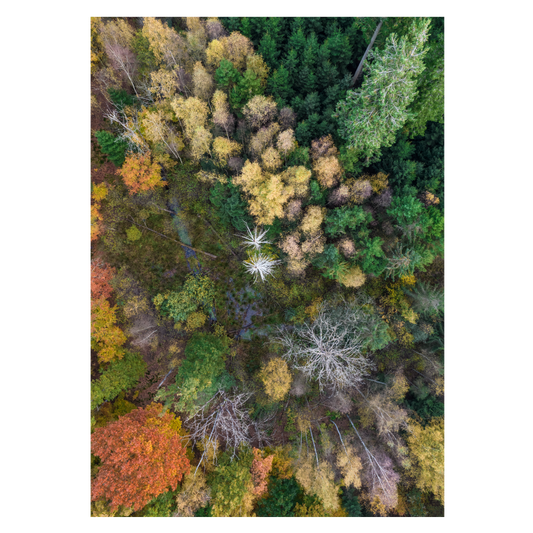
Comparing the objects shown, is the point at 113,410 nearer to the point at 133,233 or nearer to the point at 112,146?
the point at 133,233

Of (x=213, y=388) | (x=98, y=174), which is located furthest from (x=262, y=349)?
(x=98, y=174)

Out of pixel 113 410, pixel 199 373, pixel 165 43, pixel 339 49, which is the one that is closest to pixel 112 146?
pixel 165 43

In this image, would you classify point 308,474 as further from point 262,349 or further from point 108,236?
point 108,236

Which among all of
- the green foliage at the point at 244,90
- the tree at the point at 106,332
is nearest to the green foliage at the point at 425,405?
the tree at the point at 106,332

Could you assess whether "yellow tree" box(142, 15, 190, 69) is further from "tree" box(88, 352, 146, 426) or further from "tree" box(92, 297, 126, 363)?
"tree" box(88, 352, 146, 426)

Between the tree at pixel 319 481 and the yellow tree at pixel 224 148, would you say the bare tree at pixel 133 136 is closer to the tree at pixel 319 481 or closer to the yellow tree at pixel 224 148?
the yellow tree at pixel 224 148

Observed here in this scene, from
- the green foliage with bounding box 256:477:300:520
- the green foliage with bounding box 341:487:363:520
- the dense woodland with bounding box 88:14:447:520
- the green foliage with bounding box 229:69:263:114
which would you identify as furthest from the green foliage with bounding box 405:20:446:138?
the green foliage with bounding box 341:487:363:520

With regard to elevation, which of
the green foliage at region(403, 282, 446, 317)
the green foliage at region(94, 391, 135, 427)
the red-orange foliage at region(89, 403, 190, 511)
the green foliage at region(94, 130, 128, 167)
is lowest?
the green foliage at region(94, 391, 135, 427)
